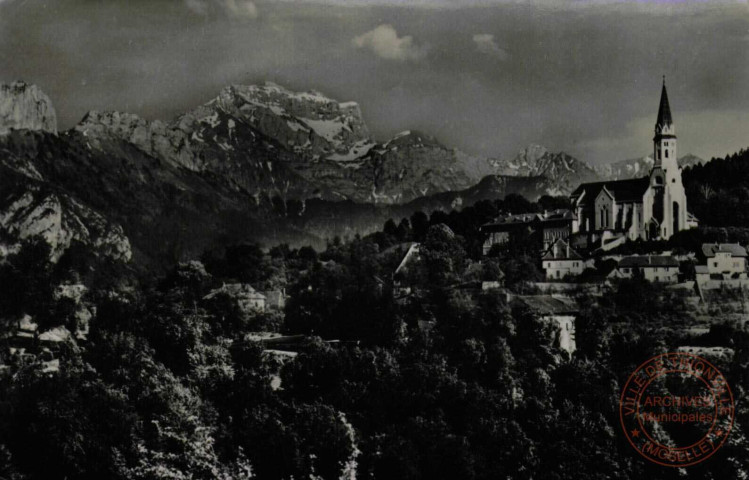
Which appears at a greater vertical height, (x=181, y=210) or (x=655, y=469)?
(x=181, y=210)

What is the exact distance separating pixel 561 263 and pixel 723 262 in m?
4.93

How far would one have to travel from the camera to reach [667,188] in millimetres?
31656

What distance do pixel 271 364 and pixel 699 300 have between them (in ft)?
41.1

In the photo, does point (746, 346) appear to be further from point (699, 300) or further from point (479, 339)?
point (479, 339)

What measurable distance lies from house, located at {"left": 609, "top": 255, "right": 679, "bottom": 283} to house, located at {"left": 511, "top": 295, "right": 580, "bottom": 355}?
240 cm

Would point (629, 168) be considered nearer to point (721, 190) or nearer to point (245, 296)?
point (721, 190)

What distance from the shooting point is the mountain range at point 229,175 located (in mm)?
32969

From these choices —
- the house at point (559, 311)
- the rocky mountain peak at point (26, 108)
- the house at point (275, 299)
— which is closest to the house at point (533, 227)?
the house at point (559, 311)

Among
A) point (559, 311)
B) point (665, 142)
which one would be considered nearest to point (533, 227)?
point (665, 142)

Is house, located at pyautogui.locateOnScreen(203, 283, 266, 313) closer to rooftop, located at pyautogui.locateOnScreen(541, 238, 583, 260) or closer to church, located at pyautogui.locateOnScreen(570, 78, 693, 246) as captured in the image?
rooftop, located at pyautogui.locateOnScreen(541, 238, 583, 260)

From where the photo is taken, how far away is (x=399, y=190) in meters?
39.5

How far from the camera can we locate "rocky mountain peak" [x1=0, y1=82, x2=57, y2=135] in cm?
2917

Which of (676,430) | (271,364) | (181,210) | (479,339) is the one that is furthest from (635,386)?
(181,210)

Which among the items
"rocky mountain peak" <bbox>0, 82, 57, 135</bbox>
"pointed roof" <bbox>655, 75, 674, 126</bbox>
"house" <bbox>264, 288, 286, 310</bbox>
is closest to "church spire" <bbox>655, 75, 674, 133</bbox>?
"pointed roof" <bbox>655, 75, 674, 126</bbox>
